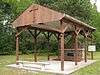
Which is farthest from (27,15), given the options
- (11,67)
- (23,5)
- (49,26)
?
(23,5)

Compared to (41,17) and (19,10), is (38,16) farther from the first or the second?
(19,10)

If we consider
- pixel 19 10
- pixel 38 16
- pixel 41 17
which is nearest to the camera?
pixel 41 17

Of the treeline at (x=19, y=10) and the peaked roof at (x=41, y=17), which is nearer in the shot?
the peaked roof at (x=41, y=17)

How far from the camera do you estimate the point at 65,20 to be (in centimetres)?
1195

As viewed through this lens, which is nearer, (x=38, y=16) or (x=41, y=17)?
(x=41, y=17)

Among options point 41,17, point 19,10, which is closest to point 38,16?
point 41,17

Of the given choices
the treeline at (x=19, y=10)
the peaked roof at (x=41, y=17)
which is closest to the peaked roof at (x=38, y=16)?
the peaked roof at (x=41, y=17)

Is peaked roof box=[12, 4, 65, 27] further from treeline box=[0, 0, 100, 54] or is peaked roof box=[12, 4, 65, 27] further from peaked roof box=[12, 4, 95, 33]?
treeline box=[0, 0, 100, 54]

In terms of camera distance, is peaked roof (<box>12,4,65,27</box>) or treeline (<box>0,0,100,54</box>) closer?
peaked roof (<box>12,4,65,27</box>)

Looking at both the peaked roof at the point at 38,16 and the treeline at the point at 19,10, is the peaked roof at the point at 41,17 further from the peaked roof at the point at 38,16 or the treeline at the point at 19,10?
the treeline at the point at 19,10

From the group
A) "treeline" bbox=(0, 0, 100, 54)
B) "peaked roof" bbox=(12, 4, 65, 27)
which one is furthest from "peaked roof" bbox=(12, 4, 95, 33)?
"treeline" bbox=(0, 0, 100, 54)

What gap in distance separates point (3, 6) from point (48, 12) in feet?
45.9

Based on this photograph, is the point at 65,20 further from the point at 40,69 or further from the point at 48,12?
the point at 40,69

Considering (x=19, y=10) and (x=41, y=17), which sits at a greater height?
(x=19, y=10)
